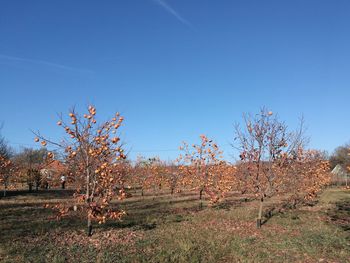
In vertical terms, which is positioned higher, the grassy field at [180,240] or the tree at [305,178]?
the tree at [305,178]

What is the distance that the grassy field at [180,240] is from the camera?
30.9ft

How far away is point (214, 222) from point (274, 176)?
11.7 feet

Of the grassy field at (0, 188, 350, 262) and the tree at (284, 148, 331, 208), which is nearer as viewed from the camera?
the grassy field at (0, 188, 350, 262)

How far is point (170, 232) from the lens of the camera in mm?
12953

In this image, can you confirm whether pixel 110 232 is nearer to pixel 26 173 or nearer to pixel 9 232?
pixel 9 232

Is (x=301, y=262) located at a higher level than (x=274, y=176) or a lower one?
lower

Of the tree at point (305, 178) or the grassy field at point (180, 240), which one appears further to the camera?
the tree at point (305, 178)

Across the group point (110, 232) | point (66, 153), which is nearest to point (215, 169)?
point (110, 232)

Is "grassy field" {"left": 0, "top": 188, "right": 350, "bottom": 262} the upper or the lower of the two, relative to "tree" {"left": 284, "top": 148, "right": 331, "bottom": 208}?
lower

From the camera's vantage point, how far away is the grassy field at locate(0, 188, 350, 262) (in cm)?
941

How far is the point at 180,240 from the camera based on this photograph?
37.1 ft

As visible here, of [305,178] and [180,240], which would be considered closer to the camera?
[180,240]

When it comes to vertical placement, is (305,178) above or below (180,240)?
above

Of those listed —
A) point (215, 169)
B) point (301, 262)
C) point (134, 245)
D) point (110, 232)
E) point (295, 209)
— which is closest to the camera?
point (301, 262)
